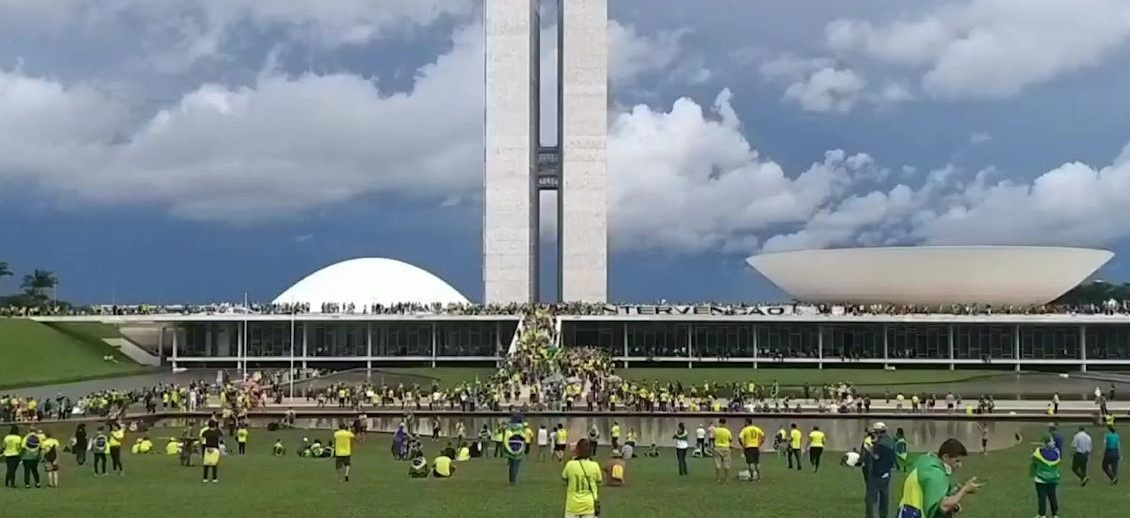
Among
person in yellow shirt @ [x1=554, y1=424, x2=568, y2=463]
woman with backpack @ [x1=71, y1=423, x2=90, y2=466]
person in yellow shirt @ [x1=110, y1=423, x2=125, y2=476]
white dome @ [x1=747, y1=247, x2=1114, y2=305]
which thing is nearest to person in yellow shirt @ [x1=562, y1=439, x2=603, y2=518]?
person in yellow shirt @ [x1=110, y1=423, x2=125, y2=476]

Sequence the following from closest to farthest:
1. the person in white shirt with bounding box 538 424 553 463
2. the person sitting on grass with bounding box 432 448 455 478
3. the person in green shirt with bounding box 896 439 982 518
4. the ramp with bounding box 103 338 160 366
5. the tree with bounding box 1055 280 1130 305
A: the person in green shirt with bounding box 896 439 982 518 → the person sitting on grass with bounding box 432 448 455 478 → the person in white shirt with bounding box 538 424 553 463 → the ramp with bounding box 103 338 160 366 → the tree with bounding box 1055 280 1130 305

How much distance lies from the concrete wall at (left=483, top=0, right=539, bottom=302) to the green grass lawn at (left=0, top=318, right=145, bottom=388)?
78.0 ft

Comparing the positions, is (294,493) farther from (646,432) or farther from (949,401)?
(949,401)

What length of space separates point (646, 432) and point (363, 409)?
7960 mm

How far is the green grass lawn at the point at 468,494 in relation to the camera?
14.1 meters

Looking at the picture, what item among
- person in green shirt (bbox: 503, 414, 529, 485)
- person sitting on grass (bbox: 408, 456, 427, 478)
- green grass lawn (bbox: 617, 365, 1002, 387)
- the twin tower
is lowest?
person sitting on grass (bbox: 408, 456, 427, 478)

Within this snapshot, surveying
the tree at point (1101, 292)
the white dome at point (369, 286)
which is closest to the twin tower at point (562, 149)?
the white dome at point (369, 286)

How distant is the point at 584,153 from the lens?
75188mm

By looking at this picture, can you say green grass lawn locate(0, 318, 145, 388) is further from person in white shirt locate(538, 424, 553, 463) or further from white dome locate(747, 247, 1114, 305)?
white dome locate(747, 247, 1114, 305)

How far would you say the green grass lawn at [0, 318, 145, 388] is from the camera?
46.8 meters

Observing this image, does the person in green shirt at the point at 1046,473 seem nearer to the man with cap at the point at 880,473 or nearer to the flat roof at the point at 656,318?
the man with cap at the point at 880,473

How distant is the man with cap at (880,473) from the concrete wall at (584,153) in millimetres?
62284

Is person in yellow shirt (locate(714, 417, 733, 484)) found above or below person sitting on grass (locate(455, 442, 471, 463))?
above

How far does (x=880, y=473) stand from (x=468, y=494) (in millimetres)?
5590
